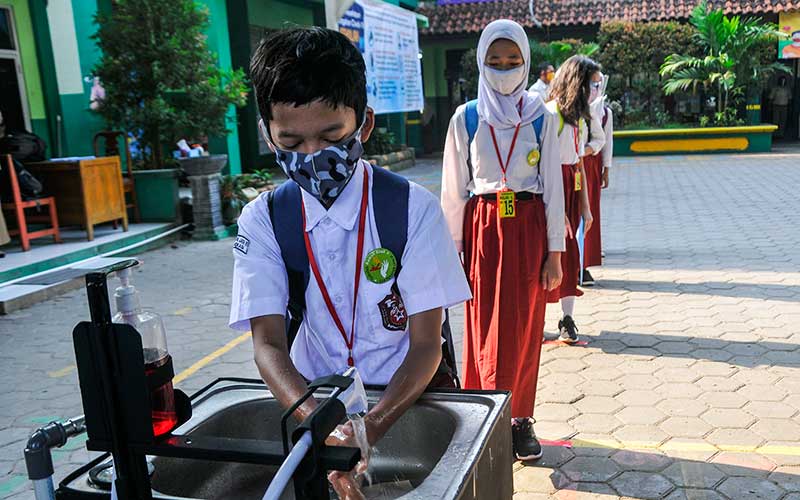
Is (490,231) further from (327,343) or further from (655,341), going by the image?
(655,341)

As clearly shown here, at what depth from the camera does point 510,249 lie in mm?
2969

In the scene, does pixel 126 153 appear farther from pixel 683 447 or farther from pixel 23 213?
pixel 683 447

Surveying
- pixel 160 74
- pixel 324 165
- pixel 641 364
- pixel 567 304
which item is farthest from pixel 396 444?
pixel 160 74

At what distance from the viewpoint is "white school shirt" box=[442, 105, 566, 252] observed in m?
2.94

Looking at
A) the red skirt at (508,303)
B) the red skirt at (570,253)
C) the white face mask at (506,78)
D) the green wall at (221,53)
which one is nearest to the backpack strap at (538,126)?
the white face mask at (506,78)

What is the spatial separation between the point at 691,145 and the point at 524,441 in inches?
570

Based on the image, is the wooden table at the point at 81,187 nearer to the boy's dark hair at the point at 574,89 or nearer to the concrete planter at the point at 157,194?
the concrete planter at the point at 157,194

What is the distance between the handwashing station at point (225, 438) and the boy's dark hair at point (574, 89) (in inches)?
128

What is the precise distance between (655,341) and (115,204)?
5660 millimetres

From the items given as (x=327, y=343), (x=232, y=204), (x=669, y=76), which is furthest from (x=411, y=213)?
(x=669, y=76)

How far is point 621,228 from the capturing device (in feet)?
26.5

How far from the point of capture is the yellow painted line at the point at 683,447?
291 cm

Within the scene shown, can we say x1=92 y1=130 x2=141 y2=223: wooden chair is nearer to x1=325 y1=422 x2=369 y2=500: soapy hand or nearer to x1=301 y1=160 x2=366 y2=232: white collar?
x1=301 y1=160 x2=366 y2=232: white collar

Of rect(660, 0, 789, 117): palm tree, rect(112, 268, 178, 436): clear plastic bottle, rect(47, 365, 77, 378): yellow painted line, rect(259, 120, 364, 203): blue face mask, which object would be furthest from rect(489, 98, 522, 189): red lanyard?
rect(660, 0, 789, 117): palm tree
